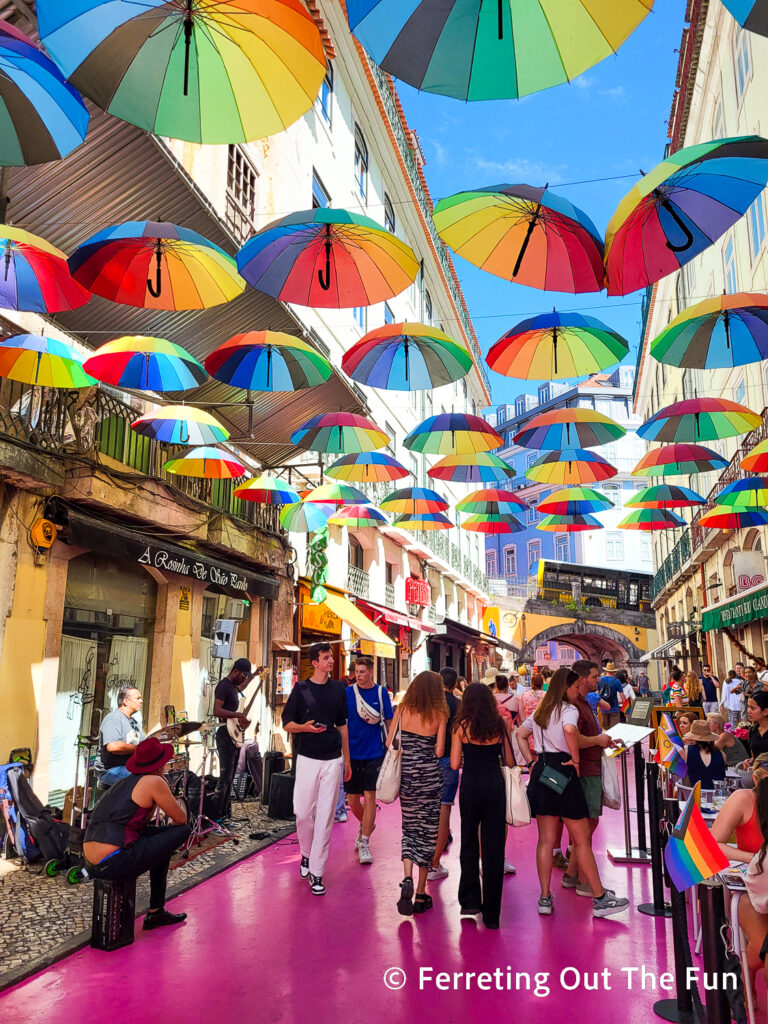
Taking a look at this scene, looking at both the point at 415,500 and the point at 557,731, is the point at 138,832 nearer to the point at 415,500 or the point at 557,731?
the point at 557,731

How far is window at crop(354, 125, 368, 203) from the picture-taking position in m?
20.9

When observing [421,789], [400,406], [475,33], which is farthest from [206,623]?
[400,406]

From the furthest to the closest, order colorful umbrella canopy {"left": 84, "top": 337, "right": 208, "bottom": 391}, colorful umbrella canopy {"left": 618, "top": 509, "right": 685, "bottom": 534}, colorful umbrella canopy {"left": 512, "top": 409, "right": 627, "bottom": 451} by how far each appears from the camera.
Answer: colorful umbrella canopy {"left": 618, "top": 509, "right": 685, "bottom": 534} → colorful umbrella canopy {"left": 512, "top": 409, "right": 627, "bottom": 451} → colorful umbrella canopy {"left": 84, "top": 337, "right": 208, "bottom": 391}

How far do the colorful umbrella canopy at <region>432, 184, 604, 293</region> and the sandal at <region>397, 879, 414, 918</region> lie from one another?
15.5ft

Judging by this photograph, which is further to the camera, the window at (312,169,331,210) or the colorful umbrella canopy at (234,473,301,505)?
the window at (312,169,331,210)

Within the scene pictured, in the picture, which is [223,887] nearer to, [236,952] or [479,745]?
[236,952]

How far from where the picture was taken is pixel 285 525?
40.1 feet

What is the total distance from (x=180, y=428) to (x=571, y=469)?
18.5 feet

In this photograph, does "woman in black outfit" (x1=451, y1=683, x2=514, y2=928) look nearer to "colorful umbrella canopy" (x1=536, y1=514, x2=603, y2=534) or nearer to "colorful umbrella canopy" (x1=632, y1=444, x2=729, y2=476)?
"colorful umbrella canopy" (x1=632, y1=444, x2=729, y2=476)

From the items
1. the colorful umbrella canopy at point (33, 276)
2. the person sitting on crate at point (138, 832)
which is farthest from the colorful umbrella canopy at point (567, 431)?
the person sitting on crate at point (138, 832)

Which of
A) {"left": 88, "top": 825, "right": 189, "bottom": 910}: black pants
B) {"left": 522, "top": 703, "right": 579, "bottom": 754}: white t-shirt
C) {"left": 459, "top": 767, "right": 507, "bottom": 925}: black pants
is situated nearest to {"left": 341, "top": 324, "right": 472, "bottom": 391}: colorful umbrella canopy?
{"left": 522, "top": 703, "right": 579, "bottom": 754}: white t-shirt

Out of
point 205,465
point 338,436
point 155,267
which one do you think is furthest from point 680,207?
point 205,465

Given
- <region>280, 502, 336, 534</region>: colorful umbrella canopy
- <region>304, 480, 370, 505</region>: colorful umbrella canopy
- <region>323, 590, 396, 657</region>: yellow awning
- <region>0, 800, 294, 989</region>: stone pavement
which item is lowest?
<region>0, 800, 294, 989</region>: stone pavement

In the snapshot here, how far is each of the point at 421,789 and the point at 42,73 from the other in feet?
17.0
